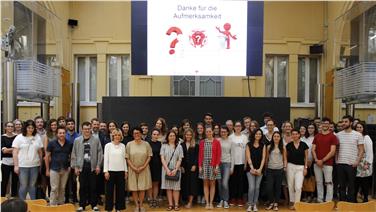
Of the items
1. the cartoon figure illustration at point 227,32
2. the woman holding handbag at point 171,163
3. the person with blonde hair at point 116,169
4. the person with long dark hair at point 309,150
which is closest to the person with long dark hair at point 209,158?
the woman holding handbag at point 171,163

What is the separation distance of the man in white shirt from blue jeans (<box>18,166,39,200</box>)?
4.70 m

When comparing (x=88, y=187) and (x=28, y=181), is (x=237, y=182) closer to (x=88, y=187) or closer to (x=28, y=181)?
(x=88, y=187)

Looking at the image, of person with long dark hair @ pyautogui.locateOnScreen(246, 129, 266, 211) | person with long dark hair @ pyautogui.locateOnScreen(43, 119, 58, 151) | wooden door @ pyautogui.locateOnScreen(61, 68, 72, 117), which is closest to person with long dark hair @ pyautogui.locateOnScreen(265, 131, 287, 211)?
person with long dark hair @ pyautogui.locateOnScreen(246, 129, 266, 211)

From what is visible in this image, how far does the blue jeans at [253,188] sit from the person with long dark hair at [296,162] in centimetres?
50

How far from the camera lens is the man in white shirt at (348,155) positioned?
6922 millimetres

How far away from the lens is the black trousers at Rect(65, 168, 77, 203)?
7.19 meters

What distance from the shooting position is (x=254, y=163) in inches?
278

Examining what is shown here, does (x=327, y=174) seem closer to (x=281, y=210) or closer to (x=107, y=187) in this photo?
(x=281, y=210)

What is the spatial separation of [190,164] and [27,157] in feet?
8.20

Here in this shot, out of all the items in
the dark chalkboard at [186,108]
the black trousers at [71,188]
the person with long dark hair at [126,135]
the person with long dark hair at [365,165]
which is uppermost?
the dark chalkboard at [186,108]

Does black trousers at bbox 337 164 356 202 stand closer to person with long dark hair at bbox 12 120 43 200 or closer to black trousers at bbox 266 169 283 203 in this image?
black trousers at bbox 266 169 283 203

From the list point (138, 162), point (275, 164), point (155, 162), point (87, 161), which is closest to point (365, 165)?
point (275, 164)

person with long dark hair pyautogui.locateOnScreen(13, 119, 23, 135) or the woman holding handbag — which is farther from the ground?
person with long dark hair pyautogui.locateOnScreen(13, 119, 23, 135)

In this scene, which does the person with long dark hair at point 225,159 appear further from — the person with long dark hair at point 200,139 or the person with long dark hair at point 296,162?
→ the person with long dark hair at point 296,162
